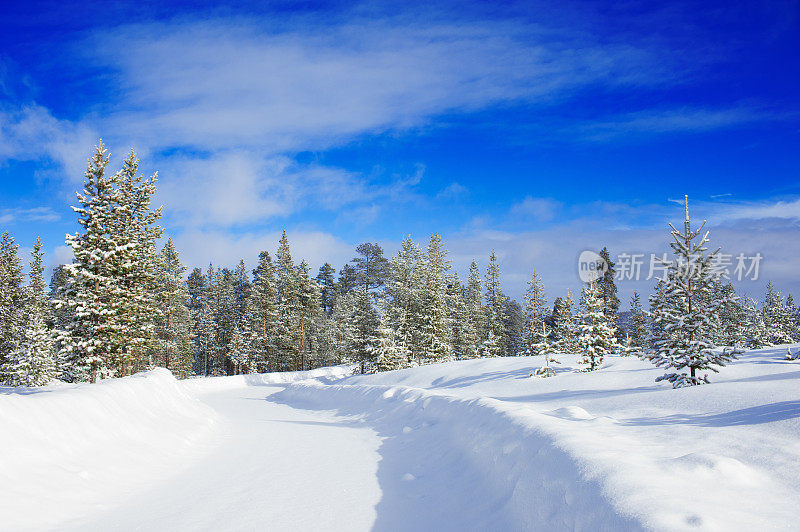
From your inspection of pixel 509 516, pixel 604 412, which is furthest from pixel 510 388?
pixel 509 516

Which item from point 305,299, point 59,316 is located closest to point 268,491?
point 59,316

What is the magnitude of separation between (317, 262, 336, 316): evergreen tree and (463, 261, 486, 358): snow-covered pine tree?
89.6 feet

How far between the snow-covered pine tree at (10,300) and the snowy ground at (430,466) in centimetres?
3058

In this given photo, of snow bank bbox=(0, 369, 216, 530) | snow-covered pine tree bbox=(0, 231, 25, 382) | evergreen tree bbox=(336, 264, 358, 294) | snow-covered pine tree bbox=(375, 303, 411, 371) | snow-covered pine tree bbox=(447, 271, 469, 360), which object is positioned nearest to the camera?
snow bank bbox=(0, 369, 216, 530)

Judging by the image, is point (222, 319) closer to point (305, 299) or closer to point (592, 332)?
point (305, 299)

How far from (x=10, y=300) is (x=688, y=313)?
4736 cm

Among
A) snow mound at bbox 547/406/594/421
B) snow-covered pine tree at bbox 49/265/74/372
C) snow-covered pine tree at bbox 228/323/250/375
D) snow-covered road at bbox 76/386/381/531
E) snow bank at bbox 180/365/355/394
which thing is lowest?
snow bank at bbox 180/365/355/394

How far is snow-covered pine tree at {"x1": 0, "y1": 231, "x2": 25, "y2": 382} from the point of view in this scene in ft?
114

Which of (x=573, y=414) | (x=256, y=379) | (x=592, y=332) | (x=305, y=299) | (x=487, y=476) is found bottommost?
(x=256, y=379)

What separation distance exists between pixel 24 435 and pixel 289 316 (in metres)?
50.9

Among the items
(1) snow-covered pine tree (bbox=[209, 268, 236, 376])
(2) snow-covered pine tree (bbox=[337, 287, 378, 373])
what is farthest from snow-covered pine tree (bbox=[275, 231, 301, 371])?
(2) snow-covered pine tree (bbox=[337, 287, 378, 373])

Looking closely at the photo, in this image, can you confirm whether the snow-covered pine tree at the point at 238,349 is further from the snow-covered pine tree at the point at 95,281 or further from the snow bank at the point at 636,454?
the snow bank at the point at 636,454

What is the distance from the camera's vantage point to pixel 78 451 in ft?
27.0

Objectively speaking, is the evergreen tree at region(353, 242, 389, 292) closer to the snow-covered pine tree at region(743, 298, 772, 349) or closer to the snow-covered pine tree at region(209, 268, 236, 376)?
the snow-covered pine tree at region(209, 268, 236, 376)
